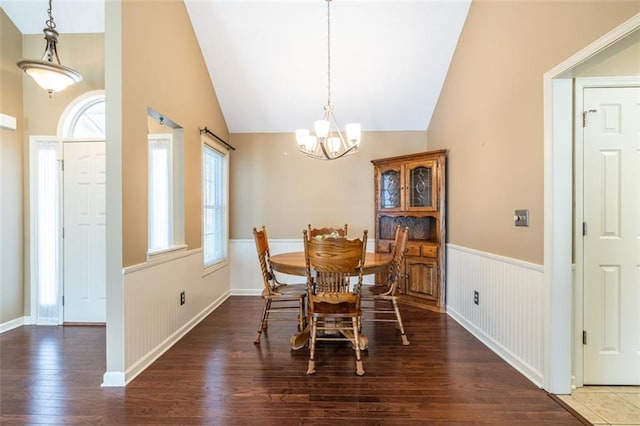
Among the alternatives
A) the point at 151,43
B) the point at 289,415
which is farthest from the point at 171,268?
the point at 151,43

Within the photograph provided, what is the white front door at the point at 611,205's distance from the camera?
2033 millimetres

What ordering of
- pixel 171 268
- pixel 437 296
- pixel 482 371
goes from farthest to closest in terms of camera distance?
1. pixel 437 296
2. pixel 171 268
3. pixel 482 371

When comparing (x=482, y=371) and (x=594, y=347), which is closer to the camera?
(x=594, y=347)

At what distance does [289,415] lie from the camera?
1.79m

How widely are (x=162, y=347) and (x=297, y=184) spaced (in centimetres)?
275

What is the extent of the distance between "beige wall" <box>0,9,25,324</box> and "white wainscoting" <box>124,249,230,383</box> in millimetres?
1836

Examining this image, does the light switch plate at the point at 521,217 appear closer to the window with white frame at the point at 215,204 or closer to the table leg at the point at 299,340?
the table leg at the point at 299,340

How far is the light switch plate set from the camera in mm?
2230

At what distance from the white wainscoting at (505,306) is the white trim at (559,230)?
0.08 m

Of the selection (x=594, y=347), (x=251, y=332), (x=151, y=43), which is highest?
(x=151, y=43)

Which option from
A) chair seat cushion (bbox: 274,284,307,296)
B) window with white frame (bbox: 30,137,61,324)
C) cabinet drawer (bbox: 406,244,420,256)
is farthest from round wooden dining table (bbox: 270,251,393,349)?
window with white frame (bbox: 30,137,61,324)

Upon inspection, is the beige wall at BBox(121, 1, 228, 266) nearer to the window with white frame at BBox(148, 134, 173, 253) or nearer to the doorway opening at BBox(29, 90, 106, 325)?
the window with white frame at BBox(148, 134, 173, 253)

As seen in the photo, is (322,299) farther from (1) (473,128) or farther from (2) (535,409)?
(1) (473,128)

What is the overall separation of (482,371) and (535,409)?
448 millimetres
